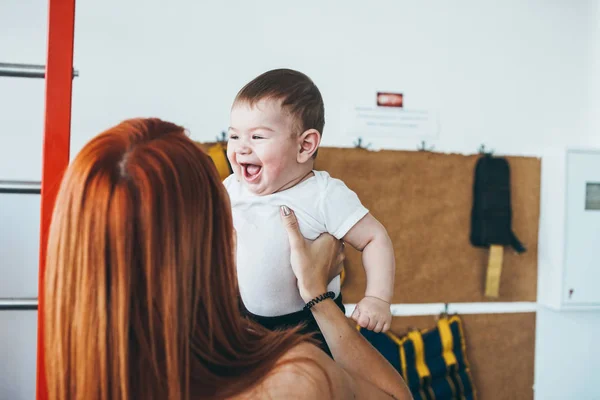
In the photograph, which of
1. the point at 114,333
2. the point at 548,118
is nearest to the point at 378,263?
the point at 114,333

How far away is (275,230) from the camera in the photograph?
0.69m

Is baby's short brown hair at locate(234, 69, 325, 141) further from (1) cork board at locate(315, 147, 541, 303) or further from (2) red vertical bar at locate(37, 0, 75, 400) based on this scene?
(1) cork board at locate(315, 147, 541, 303)

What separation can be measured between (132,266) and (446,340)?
4.09 ft

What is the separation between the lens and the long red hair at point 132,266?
45 cm

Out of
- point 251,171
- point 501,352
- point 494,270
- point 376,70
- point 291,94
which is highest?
point 376,70

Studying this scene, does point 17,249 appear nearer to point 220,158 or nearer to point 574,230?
point 220,158

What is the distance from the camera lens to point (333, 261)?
0.71 metres

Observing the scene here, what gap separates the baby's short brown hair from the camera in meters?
0.67

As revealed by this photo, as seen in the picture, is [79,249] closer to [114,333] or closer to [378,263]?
[114,333]

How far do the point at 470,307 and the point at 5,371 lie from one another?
1.26 m

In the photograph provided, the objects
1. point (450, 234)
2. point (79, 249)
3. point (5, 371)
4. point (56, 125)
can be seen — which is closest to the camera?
point (79, 249)

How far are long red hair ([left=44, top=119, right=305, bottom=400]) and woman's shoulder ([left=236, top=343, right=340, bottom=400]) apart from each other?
0.25 feet

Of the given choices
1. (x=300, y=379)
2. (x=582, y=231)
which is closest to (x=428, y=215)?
(x=582, y=231)

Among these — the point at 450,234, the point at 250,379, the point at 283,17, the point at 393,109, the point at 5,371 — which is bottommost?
the point at 5,371
